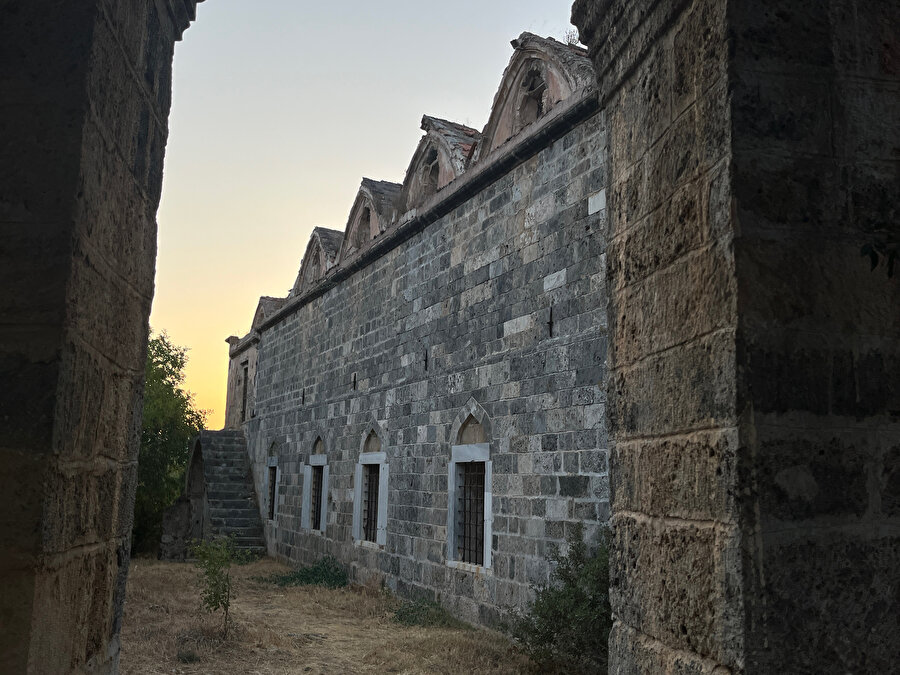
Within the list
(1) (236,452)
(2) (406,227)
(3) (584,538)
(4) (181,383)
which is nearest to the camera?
(3) (584,538)

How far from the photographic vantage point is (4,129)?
1.91 m

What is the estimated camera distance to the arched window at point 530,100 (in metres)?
8.30

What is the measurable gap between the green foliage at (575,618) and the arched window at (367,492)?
502 cm

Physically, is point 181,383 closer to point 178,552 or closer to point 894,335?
point 178,552

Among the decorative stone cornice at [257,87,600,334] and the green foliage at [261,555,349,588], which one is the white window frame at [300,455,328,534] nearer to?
the green foliage at [261,555,349,588]

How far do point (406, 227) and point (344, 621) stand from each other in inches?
193

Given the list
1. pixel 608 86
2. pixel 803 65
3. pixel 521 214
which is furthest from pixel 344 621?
pixel 803 65

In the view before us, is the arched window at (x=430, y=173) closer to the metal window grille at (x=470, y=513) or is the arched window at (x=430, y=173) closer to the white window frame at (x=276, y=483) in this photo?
the metal window grille at (x=470, y=513)

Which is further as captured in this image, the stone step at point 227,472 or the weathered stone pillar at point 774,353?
the stone step at point 227,472

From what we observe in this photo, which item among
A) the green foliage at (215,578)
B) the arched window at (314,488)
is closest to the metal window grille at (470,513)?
the green foliage at (215,578)

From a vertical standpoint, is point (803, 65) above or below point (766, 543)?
above

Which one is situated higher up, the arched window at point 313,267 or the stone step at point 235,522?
the arched window at point 313,267

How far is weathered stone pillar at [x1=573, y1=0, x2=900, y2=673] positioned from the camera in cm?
184

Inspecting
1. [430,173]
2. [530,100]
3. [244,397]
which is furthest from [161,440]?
[530,100]
